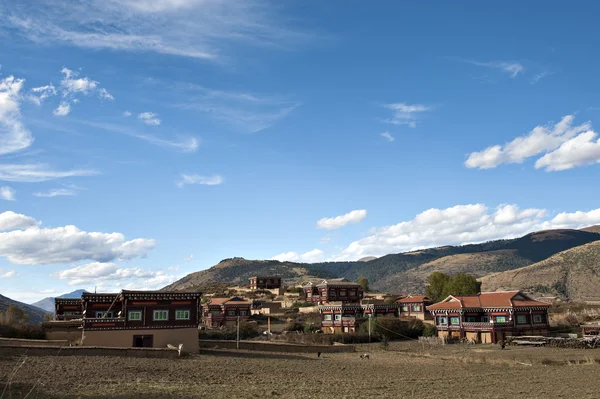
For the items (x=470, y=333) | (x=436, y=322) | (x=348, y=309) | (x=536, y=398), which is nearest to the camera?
(x=536, y=398)

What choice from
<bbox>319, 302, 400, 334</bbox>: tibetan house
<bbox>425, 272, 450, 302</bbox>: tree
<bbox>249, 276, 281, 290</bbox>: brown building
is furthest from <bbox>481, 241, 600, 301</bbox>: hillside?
<bbox>319, 302, 400, 334</bbox>: tibetan house

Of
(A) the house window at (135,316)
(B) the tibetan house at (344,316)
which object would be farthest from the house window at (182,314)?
(B) the tibetan house at (344,316)

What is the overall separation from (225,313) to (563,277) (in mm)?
93643

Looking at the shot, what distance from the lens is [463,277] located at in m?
101

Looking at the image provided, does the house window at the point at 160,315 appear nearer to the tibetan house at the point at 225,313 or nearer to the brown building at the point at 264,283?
the tibetan house at the point at 225,313

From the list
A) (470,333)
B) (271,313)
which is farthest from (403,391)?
(271,313)

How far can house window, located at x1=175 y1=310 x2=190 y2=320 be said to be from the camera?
49509 millimetres

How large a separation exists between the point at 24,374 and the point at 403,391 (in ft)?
70.9

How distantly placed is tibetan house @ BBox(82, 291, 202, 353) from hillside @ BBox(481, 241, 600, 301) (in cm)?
10438

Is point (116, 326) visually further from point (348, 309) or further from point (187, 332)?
point (348, 309)

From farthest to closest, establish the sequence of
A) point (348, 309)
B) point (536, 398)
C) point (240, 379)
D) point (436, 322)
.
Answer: point (348, 309) → point (436, 322) → point (240, 379) → point (536, 398)

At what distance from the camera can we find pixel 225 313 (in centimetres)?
9381

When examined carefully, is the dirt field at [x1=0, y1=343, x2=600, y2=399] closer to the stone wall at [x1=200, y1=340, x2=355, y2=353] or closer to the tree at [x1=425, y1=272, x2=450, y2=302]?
the stone wall at [x1=200, y1=340, x2=355, y2=353]

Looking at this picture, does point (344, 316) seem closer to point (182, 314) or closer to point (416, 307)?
point (416, 307)
